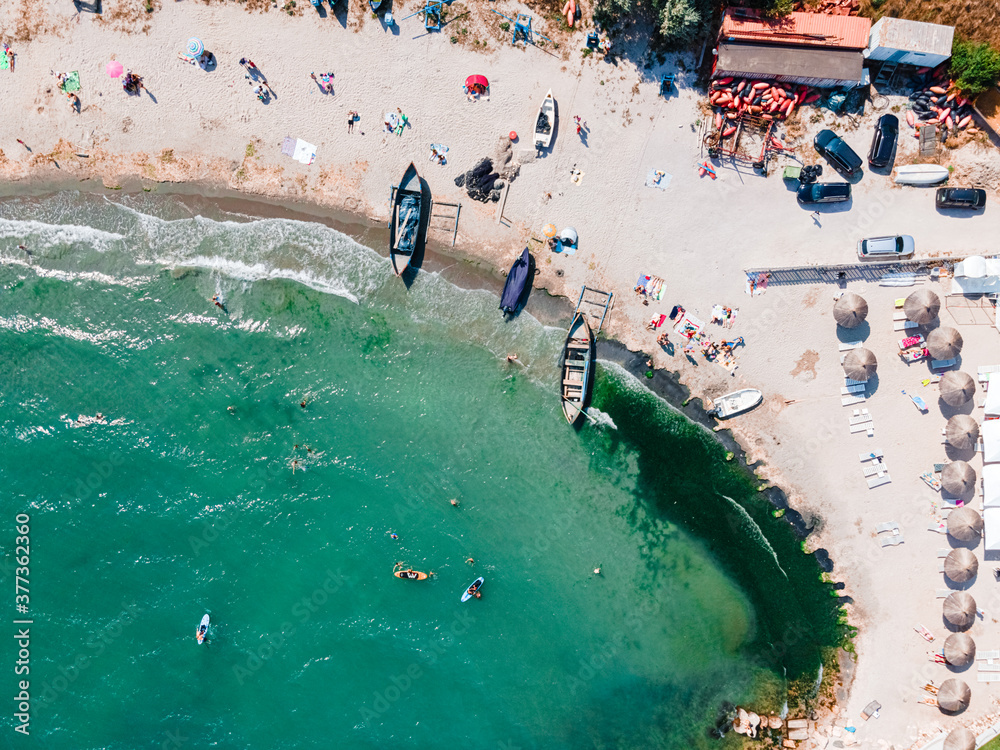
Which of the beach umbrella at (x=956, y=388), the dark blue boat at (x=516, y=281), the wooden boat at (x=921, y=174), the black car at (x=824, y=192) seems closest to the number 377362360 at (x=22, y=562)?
the dark blue boat at (x=516, y=281)

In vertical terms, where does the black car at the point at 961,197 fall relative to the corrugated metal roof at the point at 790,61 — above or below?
below

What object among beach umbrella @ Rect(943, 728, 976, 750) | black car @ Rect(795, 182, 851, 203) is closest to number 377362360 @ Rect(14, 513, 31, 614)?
black car @ Rect(795, 182, 851, 203)

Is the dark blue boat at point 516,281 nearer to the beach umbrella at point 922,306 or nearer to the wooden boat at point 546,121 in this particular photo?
the wooden boat at point 546,121

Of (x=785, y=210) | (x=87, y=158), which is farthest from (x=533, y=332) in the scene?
(x=87, y=158)

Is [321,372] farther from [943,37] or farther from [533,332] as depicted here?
[943,37]

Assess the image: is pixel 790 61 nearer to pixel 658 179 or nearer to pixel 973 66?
pixel 658 179

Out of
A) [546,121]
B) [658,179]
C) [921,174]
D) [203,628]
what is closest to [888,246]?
[921,174]
